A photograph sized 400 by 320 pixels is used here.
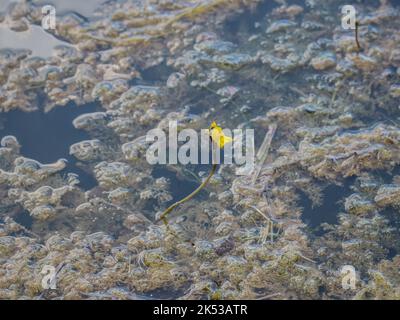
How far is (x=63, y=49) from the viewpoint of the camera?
2.82m

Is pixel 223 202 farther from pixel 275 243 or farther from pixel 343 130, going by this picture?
pixel 343 130

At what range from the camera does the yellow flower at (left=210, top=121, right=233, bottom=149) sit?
231cm

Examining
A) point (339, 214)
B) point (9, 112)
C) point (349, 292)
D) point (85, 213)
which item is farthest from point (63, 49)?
point (349, 292)

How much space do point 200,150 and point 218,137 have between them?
0.11 metres

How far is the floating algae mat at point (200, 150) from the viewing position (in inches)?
82.0

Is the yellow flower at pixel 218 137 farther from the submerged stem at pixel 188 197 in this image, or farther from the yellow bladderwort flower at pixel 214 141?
the submerged stem at pixel 188 197

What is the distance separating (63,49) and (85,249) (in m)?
1.19

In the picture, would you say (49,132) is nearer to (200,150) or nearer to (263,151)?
(200,150)

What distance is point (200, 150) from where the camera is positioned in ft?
7.86

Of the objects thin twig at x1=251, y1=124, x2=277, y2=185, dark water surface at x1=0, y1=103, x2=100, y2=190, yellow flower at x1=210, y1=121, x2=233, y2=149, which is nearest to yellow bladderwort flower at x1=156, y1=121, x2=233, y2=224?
yellow flower at x1=210, y1=121, x2=233, y2=149

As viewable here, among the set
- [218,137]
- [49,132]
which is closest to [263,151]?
[218,137]

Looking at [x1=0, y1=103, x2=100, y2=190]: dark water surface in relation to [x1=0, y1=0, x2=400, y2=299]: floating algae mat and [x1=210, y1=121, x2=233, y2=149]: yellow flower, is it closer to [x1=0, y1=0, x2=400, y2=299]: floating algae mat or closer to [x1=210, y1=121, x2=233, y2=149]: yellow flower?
[x1=0, y1=0, x2=400, y2=299]: floating algae mat
